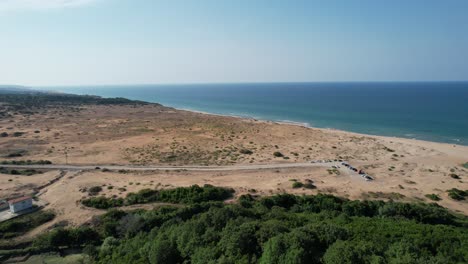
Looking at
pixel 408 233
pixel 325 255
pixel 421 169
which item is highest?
pixel 325 255

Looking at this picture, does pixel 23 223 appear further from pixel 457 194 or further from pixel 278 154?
pixel 457 194

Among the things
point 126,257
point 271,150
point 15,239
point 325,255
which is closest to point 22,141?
point 15,239

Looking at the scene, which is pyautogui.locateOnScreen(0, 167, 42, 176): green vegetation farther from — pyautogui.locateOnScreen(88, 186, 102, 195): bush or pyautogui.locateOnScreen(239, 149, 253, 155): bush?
pyautogui.locateOnScreen(239, 149, 253, 155): bush

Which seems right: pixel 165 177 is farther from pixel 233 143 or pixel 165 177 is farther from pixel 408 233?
pixel 408 233

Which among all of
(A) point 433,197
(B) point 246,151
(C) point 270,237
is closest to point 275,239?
(C) point 270,237

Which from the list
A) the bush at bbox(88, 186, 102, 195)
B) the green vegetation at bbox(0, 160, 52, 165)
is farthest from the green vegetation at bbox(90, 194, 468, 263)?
the green vegetation at bbox(0, 160, 52, 165)
